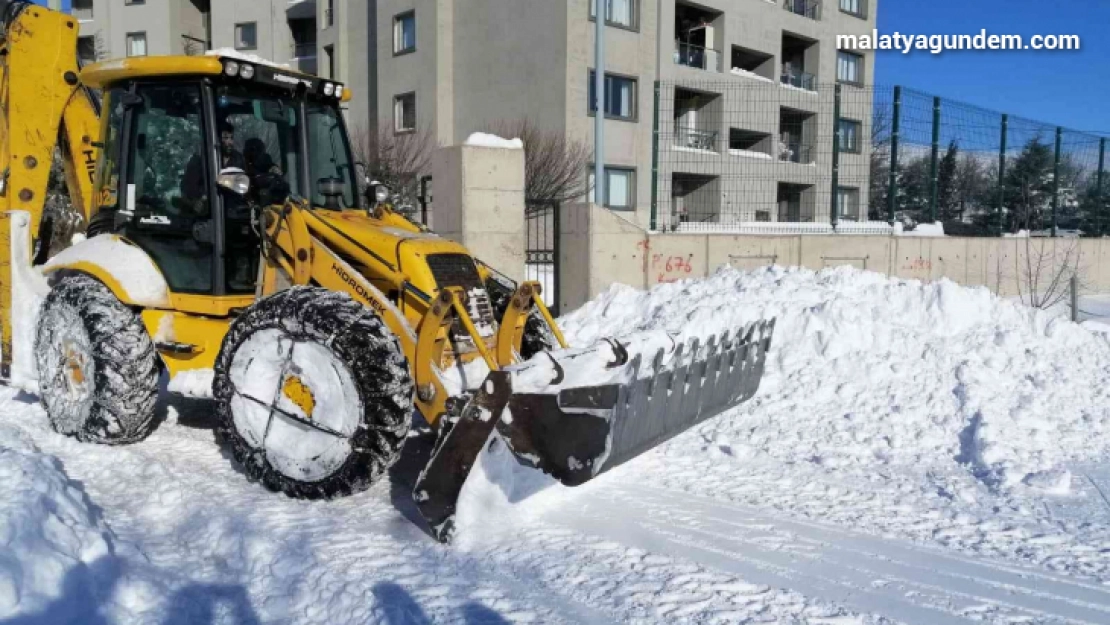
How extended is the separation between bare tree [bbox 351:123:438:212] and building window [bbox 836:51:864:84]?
55.2 ft

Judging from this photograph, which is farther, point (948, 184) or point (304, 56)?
→ point (304, 56)

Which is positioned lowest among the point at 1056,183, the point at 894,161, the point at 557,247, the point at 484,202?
the point at 557,247

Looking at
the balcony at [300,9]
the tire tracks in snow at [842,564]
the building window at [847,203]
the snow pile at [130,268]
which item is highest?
the balcony at [300,9]

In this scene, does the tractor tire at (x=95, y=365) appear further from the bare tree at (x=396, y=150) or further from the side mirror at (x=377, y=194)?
the bare tree at (x=396, y=150)

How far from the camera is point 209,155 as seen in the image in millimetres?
5512

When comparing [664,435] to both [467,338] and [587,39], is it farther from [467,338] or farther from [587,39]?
[587,39]

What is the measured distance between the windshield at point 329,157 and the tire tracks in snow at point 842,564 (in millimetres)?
2846

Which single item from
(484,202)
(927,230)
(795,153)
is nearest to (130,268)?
(484,202)

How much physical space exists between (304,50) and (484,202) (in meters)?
27.8

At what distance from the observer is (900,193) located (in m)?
11.6

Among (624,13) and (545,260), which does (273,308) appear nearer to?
(545,260)

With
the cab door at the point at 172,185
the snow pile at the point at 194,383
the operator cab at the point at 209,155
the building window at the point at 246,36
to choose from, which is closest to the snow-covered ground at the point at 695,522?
the snow pile at the point at 194,383

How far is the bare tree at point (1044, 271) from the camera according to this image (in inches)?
474

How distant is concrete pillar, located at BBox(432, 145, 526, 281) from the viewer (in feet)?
31.4
